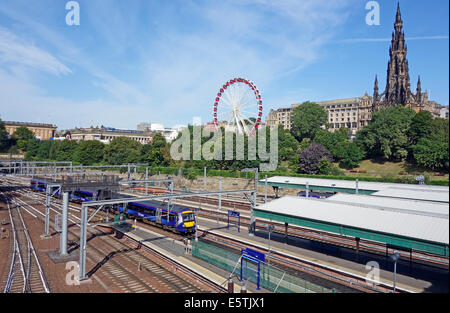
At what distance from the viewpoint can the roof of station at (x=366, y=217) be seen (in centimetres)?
1703

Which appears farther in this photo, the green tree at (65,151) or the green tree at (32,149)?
the green tree at (32,149)

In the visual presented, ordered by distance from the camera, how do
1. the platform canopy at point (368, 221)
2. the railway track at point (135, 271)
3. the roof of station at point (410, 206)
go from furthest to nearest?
the roof of station at point (410, 206), the railway track at point (135, 271), the platform canopy at point (368, 221)

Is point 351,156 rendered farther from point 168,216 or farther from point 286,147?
point 168,216

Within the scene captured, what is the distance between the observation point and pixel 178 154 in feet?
290

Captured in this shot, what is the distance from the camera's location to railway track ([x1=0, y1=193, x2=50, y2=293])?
59.7ft

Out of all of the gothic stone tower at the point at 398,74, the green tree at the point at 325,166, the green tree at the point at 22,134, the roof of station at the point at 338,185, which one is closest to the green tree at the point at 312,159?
the green tree at the point at 325,166

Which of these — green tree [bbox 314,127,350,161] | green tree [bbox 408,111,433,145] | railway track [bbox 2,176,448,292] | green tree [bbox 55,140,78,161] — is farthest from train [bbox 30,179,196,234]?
green tree [bbox 55,140,78,161]

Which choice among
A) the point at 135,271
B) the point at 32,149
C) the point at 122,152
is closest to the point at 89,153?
the point at 122,152

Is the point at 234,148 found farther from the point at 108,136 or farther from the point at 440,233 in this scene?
the point at 108,136

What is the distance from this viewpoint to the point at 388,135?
219 feet

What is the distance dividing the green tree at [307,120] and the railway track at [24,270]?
80958mm

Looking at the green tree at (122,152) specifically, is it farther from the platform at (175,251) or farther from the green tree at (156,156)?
the platform at (175,251)

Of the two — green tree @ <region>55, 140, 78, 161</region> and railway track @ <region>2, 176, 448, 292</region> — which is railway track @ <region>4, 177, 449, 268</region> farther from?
green tree @ <region>55, 140, 78, 161</region>

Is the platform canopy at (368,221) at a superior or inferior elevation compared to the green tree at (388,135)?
inferior
